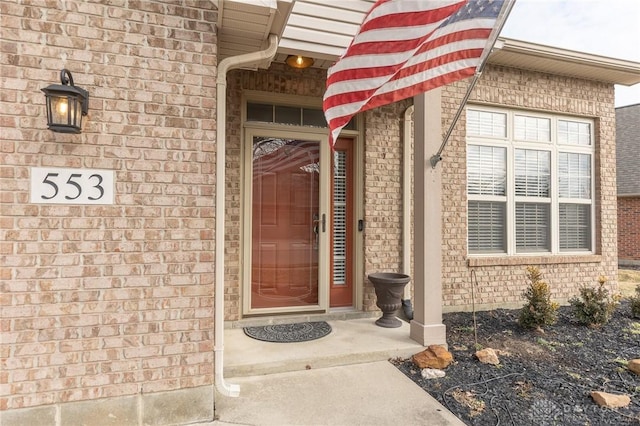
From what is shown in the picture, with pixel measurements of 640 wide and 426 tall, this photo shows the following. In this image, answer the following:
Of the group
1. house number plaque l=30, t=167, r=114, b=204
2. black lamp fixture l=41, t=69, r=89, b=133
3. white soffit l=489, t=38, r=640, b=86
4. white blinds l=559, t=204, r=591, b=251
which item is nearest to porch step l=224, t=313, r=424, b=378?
house number plaque l=30, t=167, r=114, b=204

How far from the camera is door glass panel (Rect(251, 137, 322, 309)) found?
4.06 metres

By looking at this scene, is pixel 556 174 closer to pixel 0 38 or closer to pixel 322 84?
pixel 322 84

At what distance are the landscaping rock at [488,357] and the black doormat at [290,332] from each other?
143cm

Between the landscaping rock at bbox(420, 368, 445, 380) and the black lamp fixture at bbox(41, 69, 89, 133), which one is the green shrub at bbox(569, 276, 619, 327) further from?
the black lamp fixture at bbox(41, 69, 89, 133)

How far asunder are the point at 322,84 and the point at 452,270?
288cm

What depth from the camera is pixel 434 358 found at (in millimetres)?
3088

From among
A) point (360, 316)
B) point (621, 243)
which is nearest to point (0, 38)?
point (360, 316)

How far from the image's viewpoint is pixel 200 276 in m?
2.37

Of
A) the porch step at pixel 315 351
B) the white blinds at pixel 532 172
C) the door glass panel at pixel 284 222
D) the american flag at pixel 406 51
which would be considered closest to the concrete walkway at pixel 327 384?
the porch step at pixel 315 351

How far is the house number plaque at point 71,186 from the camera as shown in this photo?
2.12m

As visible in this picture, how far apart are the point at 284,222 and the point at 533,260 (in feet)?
11.7

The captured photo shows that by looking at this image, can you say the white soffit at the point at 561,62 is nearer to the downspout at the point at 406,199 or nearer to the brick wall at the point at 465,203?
the brick wall at the point at 465,203

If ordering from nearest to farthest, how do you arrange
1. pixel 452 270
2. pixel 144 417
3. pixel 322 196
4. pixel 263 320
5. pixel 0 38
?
pixel 0 38 < pixel 144 417 < pixel 263 320 < pixel 322 196 < pixel 452 270

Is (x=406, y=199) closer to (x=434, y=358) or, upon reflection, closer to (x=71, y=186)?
(x=434, y=358)
